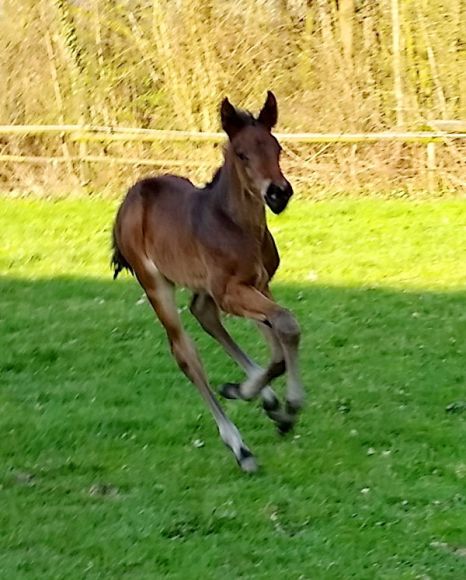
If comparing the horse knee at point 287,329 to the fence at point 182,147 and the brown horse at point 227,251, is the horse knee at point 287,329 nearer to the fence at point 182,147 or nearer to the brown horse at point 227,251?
the brown horse at point 227,251

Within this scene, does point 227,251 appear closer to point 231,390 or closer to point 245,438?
point 231,390

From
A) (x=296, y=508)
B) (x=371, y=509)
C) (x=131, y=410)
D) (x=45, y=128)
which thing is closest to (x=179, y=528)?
(x=296, y=508)

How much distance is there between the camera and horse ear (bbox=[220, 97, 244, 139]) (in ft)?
18.2

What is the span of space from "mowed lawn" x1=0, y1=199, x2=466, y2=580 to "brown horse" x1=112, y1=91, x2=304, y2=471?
1.51 ft

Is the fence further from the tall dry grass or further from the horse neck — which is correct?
the horse neck

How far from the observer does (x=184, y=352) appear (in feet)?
20.5

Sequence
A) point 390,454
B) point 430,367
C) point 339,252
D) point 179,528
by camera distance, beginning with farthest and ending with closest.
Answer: point 339,252 → point 430,367 → point 390,454 → point 179,528

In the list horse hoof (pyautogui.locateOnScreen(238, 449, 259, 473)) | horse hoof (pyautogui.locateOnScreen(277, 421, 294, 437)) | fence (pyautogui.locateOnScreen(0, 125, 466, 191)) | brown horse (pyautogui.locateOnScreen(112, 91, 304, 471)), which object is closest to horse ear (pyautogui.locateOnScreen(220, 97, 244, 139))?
brown horse (pyautogui.locateOnScreen(112, 91, 304, 471))

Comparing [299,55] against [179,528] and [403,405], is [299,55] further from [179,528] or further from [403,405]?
[179,528]

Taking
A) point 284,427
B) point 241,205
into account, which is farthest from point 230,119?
point 284,427

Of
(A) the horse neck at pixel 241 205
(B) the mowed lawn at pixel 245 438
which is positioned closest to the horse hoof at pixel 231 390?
(B) the mowed lawn at pixel 245 438

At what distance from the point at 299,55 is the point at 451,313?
8692 mm

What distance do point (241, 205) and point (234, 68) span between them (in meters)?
11.7

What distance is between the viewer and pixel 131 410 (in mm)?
7031
